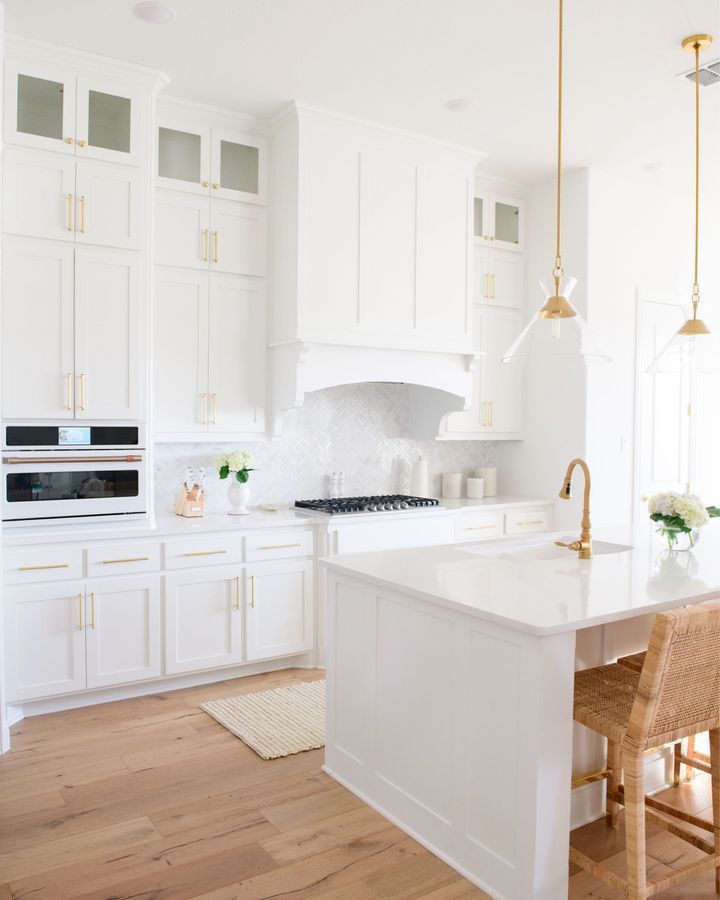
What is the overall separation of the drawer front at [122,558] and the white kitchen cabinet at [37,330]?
0.66 meters

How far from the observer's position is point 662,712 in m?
2.10

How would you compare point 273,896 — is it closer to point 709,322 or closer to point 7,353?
point 7,353

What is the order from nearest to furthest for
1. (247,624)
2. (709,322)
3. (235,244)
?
(247,624) → (235,244) → (709,322)

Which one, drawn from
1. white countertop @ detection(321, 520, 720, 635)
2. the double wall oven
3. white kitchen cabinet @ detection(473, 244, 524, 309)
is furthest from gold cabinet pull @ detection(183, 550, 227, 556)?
white kitchen cabinet @ detection(473, 244, 524, 309)

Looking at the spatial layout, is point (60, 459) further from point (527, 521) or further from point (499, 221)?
point (499, 221)

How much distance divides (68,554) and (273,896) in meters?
1.91

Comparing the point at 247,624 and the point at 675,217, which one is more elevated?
the point at 675,217

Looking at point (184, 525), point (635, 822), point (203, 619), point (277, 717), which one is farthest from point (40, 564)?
point (635, 822)

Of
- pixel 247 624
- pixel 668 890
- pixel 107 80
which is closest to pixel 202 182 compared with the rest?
pixel 107 80

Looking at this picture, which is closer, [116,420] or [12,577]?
[12,577]

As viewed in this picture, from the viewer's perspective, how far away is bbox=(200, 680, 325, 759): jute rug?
3.29 meters

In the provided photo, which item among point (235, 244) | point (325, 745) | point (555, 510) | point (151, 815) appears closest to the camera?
point (151, 815)

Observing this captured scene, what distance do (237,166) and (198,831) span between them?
3407mm

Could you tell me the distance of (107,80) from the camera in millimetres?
Result: 3670
